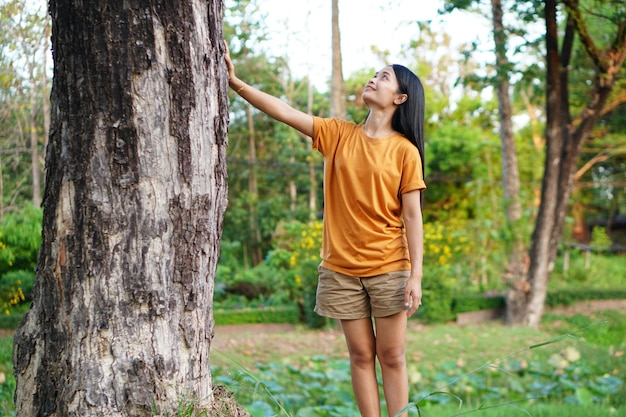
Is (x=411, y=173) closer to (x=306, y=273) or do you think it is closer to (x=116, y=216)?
(x=116, y=216)

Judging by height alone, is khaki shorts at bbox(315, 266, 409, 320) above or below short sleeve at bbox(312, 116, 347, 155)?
below

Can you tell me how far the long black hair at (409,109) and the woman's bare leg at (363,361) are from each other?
661 mm

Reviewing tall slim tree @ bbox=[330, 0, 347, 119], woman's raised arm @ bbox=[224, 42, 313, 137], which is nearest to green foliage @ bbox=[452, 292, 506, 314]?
tall slim tree @ bbox=[330, 0, 347, 119]

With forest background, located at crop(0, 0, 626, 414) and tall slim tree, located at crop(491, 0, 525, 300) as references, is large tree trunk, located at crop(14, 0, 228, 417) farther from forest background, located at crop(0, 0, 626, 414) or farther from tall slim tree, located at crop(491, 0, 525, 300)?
tall slim tree, located at crop(491, 0, 525, 300)

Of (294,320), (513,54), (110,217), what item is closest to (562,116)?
(513,54)

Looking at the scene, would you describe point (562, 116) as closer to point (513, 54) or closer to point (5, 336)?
point (513, 54)

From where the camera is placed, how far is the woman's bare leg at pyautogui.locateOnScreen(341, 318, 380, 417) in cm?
257

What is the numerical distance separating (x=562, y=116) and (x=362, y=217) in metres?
7.61

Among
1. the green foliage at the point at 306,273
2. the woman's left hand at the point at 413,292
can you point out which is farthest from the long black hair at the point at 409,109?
the green foliage at the point at 306,273

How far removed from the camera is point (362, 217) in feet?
8.22

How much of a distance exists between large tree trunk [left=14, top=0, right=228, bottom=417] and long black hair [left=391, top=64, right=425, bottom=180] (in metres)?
0.83

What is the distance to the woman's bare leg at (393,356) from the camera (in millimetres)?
2529

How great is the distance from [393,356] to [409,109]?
89cm

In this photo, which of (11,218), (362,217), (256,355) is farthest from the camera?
(256,355)
